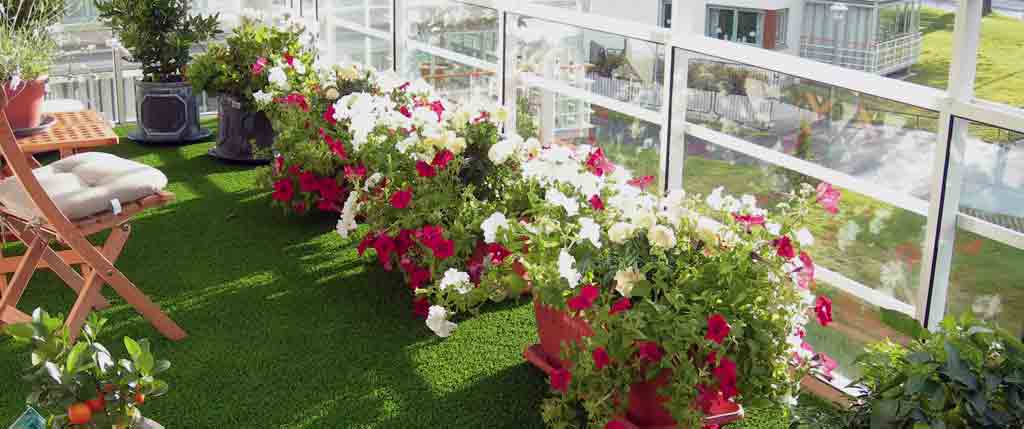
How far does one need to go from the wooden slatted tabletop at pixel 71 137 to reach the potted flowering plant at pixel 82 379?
123 inches

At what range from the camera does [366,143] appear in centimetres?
456

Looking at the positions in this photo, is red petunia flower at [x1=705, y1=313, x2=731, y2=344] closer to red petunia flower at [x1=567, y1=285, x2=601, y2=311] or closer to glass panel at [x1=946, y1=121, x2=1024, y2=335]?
red petunia flower at [x1=567, y1=285, x2=601, y2=311]

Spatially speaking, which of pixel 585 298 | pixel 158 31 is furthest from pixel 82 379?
pixel 158 31

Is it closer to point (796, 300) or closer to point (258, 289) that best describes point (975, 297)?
point (796, 300)

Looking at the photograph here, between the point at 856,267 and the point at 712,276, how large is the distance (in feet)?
2.60

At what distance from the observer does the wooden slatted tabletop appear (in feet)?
17.3

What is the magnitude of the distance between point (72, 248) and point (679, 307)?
86.0 inches

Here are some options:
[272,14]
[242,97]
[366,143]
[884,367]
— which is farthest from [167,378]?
[272,14]

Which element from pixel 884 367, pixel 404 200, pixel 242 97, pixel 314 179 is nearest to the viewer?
pixel 884 367

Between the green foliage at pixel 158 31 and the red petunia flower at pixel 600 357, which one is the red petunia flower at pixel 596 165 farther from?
the green foliage at pixel 158 31

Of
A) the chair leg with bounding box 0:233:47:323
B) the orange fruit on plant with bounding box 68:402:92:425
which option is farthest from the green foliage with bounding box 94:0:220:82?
the orange fruit on plant with bounding box 68:402:92:425

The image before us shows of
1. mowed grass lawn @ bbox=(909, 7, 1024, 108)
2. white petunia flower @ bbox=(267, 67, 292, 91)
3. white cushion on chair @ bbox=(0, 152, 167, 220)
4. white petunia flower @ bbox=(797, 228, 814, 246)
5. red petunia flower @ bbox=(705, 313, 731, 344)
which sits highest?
mowed grass lawn @ bbox=(909, 7, 1024, 108)

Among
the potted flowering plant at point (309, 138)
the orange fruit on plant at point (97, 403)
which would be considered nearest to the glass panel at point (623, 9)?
the potted flowering plant at point (309, 138)

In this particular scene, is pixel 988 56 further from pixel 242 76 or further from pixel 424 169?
pixel 242 76
